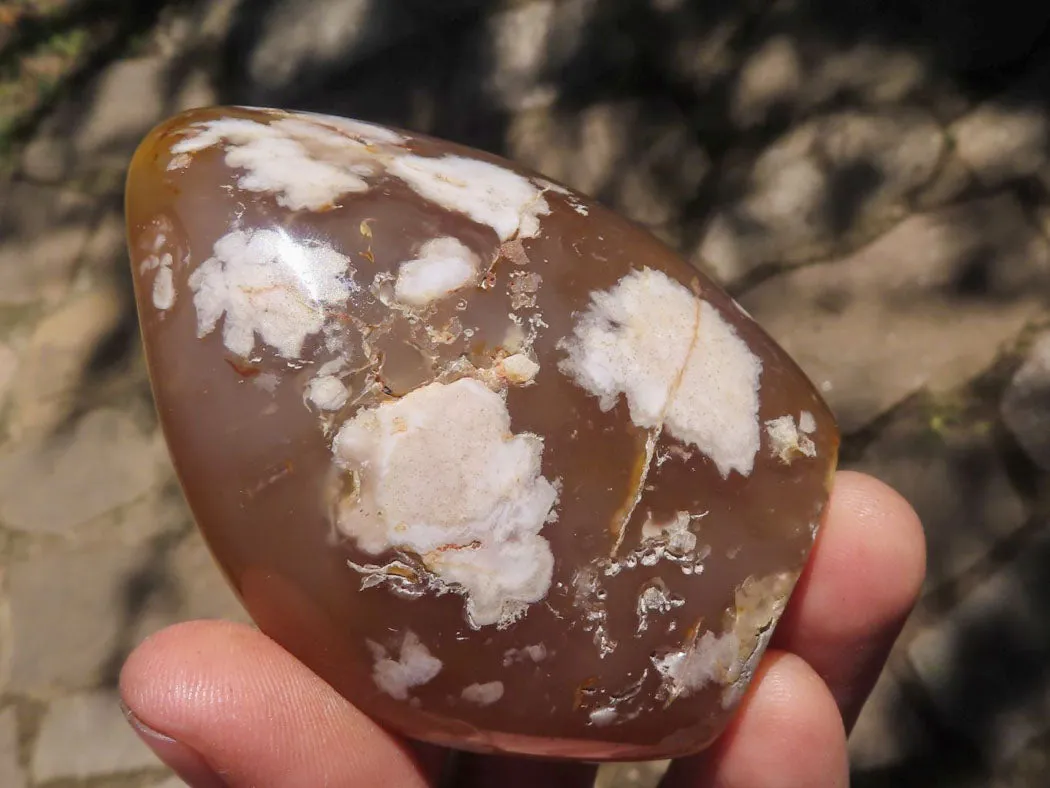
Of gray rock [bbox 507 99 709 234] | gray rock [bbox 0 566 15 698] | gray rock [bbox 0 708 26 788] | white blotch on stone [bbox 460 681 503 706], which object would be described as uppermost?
gray rock [bbox 507 99 709 234]

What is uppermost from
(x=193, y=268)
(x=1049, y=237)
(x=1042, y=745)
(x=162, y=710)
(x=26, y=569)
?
(x=193, y=268)

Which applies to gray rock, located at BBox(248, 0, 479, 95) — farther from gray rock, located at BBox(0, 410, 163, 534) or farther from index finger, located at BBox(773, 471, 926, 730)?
index finger, located at BBox(773, 471, 926, 730)

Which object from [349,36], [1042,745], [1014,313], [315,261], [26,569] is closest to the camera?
[315,261]

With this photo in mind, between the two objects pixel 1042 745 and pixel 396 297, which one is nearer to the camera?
pixel 396 297

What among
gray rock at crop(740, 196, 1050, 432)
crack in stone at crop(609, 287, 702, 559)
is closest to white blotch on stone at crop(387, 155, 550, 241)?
crack in stone at crop(609, 287, 702, 559)

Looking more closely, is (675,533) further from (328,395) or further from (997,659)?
(997,659)

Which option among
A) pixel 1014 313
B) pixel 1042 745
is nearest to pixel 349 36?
pixel 1014 313

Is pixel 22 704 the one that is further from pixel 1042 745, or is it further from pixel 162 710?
pixel 1042 745
